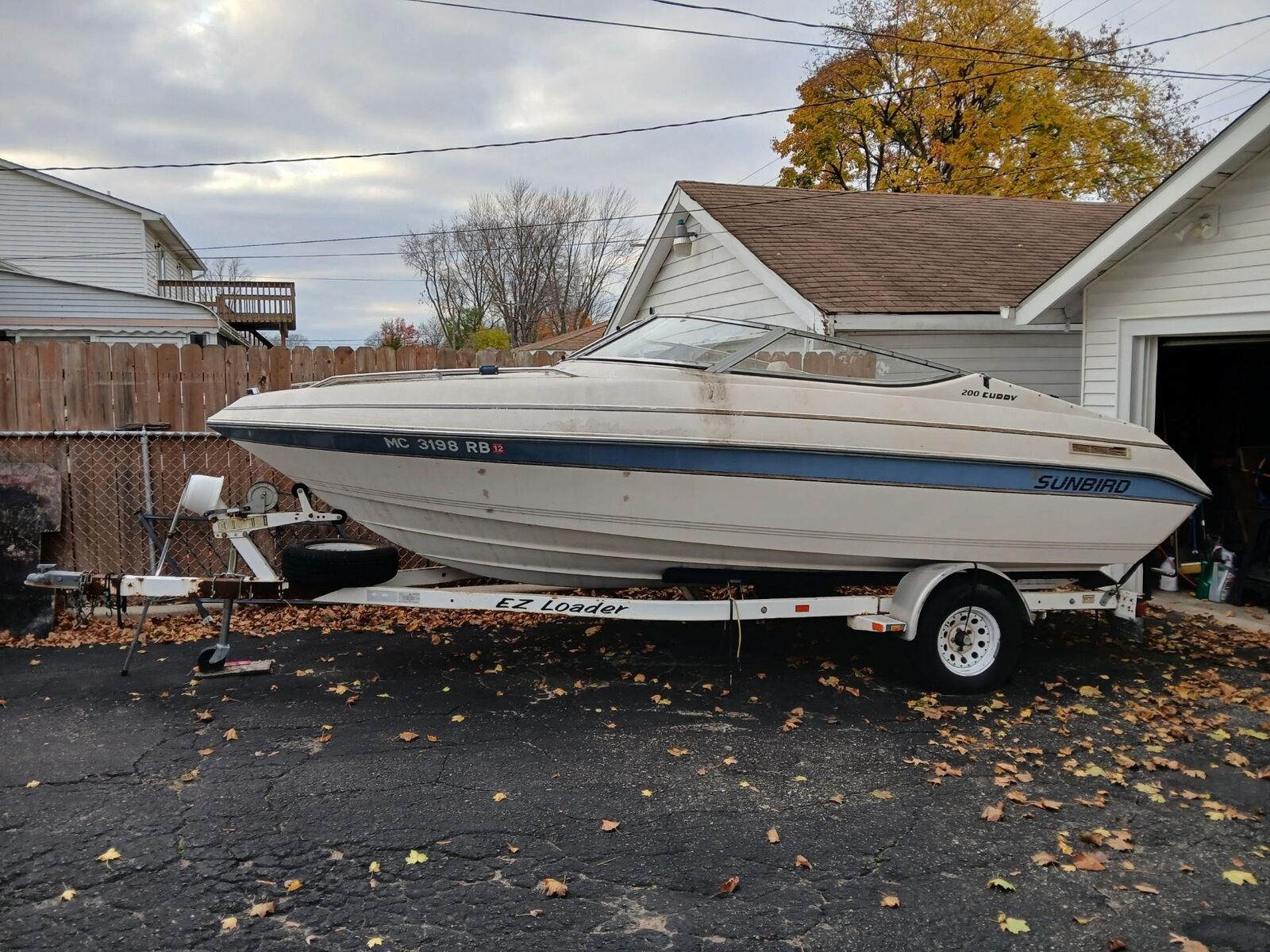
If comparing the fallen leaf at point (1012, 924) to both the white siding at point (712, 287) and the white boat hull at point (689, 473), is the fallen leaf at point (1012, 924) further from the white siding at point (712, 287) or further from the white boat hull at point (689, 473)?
the white siding at point (712, 287)

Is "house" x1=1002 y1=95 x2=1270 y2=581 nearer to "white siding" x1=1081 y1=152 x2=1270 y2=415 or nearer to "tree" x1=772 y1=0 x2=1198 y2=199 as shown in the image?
"white siding" x1=1081 y1=152 x2=1270 y2=415

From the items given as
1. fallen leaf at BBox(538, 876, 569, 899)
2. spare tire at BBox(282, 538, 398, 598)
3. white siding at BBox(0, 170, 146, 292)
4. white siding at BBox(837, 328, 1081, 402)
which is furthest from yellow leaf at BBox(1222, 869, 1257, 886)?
white siding at BBox(0, 170, 146, 292)

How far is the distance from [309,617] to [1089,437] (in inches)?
232

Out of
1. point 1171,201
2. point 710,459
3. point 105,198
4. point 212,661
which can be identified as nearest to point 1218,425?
point 1171,201

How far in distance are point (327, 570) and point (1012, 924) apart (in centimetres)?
383

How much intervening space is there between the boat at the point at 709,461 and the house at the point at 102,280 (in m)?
14.5

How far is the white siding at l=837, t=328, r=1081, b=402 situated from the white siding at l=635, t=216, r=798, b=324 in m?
1.49

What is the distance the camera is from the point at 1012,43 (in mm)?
22984

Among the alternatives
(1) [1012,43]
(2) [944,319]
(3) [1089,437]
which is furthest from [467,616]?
(1) [1012,43]

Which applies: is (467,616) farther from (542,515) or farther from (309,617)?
(542,515)

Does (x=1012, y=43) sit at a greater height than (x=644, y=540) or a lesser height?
greater

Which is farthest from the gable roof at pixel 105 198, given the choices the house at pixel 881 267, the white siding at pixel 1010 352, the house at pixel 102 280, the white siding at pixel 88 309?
the white siding at pixel 1010 352

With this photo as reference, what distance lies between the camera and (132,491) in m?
7.61

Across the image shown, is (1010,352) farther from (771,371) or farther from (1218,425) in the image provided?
(771,371)
